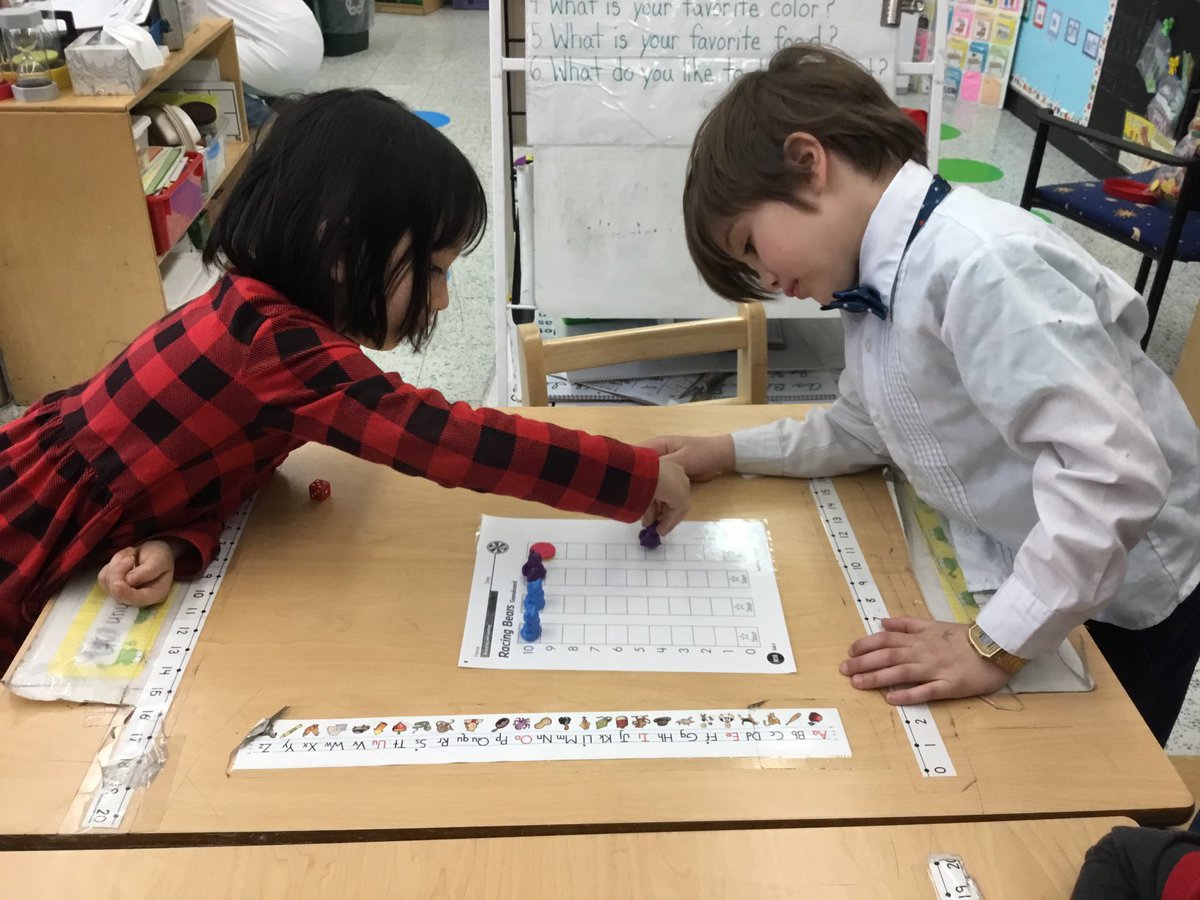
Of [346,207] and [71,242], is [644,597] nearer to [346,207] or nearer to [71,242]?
[346,207]

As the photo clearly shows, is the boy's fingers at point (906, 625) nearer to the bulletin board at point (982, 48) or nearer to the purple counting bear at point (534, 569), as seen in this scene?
the purple counting bear at point (534, 569)

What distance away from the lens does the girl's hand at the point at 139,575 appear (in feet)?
2.87

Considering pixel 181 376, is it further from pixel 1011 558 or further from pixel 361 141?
pixel 1011 558

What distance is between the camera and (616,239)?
6.73ft

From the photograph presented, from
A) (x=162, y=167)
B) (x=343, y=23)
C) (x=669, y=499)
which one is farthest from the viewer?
(x=343, y=23)

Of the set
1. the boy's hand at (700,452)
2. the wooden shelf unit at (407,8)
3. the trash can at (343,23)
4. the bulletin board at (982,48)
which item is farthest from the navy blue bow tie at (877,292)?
the wooden shelf unit at (407,8)

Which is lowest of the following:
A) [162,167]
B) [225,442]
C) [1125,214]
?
[1125,214]

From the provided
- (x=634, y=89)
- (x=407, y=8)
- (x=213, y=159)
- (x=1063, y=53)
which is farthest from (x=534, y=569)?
(x=407, y=8)

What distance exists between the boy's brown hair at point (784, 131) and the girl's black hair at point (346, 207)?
0.24 metres

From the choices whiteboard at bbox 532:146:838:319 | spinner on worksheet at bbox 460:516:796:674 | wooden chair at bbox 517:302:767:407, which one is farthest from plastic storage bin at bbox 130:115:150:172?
spinner on worksheet at bbox 460:516:796:674

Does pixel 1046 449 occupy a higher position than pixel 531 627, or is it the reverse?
pixel 1046 449

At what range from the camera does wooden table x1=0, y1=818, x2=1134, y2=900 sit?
65 centimetres

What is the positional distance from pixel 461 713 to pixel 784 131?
22.2 inches

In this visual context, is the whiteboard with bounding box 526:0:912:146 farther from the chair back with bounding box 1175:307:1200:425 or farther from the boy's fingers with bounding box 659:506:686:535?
the boy's fingers with bounding box 659:506:686:535
